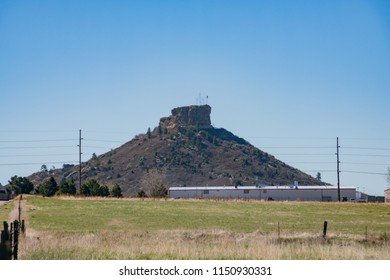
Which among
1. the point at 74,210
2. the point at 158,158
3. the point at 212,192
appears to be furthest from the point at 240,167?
the point at 74,210

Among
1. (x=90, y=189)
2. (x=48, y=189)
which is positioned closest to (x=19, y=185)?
(x=48, y=189)

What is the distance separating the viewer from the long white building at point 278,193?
410ft

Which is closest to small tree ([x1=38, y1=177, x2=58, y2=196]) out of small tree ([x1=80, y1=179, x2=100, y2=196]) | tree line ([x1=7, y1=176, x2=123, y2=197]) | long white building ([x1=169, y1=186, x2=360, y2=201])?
tree line ([x1=7, y1=176, x2=123, y2=197])

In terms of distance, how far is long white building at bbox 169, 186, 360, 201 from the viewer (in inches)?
4916

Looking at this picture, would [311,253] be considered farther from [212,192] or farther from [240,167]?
[240,167]

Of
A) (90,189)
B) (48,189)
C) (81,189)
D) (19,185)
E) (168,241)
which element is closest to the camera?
(168,241)

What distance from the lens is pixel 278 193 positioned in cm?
12962

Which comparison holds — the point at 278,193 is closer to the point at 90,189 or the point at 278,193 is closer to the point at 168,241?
the point at 90,189

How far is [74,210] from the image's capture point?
5856 cm

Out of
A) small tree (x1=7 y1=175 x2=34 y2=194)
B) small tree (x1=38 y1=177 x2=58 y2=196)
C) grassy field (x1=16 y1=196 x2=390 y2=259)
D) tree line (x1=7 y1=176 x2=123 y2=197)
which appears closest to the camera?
grassy field (x1=16 y1=196 x2=390 y2=259)

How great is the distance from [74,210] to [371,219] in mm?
28569

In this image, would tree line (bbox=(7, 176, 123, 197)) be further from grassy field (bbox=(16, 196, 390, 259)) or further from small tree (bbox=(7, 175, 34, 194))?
grassy field (bbox=(16, 196, 390, 259))
